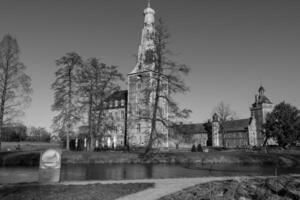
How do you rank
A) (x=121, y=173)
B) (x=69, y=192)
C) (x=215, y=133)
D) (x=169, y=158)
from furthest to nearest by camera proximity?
(x=215, y=133)
(x=169, y=158)
(x=121, y=173)
(x=69, y=192)

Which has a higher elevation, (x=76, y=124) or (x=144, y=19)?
(x=144, y=19)

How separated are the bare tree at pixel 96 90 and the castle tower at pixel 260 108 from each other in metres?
75.1

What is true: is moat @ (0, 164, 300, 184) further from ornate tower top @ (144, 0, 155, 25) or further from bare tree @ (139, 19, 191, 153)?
ornate tower top @ (144, 0, 155, 25)

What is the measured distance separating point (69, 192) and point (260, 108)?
102 m

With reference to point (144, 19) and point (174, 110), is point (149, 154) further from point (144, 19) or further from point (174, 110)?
point (144, 19)

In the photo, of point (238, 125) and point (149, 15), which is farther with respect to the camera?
point (238, 125)

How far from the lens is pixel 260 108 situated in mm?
102812

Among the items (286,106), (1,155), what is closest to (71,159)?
(1,155)

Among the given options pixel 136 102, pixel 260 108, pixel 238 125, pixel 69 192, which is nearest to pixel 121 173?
pixel 69 192

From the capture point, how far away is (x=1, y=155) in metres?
28.5

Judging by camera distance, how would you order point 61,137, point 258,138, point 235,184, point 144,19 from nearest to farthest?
1. point 235,184
2. point 61,137
3. point 144,19
4. point 258,138

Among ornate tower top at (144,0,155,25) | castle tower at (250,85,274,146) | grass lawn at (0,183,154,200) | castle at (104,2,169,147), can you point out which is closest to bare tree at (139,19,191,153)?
castle at (104,2,169,147)

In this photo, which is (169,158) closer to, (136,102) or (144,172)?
(144,172)

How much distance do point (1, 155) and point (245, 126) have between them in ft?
295
